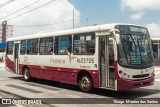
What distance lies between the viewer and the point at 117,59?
1163 centimetres

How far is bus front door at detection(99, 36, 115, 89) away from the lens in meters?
12.0

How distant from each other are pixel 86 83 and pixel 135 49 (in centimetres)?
276

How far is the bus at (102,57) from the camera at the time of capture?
38.6 feet

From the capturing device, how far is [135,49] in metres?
12.2

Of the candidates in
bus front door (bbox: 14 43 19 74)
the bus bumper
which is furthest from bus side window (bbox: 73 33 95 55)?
bus front door (bbox: 14 43 19 74)

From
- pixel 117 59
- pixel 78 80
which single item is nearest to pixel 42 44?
pixel 78 80

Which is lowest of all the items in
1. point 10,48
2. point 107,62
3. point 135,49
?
point 107,62

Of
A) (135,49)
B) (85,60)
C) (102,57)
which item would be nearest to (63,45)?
(85,60)

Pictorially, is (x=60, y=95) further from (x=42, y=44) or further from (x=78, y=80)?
(x=42, y=44)

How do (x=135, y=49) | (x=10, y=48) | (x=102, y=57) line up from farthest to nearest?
(x=10, y=48), (x=102, y=57), (x=135, y=49)

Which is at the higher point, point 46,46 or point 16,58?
point 46,46

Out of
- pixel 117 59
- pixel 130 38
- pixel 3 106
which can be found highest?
pixel 130 38

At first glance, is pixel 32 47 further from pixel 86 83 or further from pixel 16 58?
pixel 86 83

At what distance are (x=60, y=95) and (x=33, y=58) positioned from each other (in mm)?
5750
